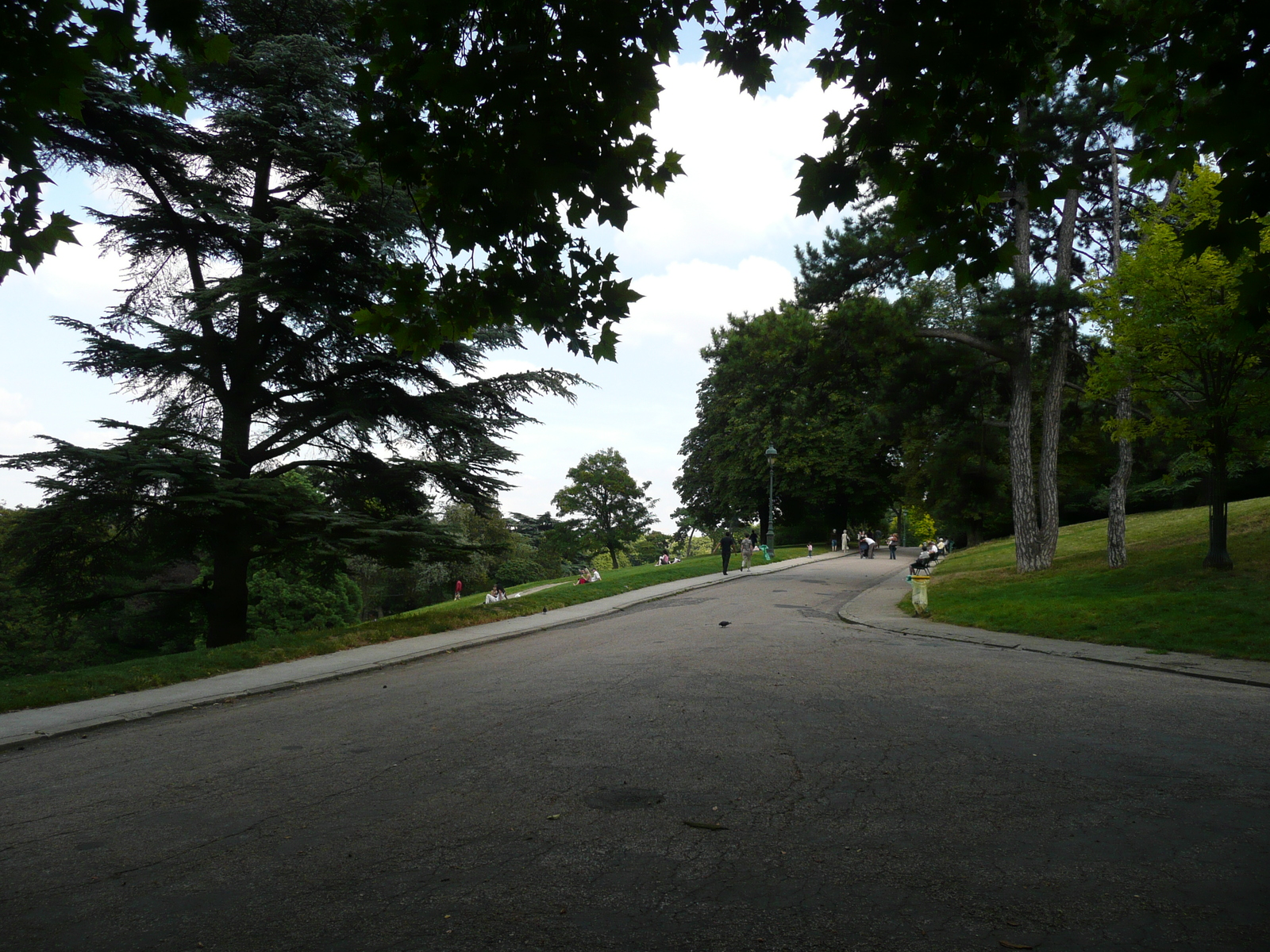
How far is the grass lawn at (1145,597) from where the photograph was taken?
11.3m

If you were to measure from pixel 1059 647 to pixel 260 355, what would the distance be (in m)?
16.6

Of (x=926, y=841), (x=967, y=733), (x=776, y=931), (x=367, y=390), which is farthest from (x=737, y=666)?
(x=367, y=390)

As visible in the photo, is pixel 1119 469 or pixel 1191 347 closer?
pixel 1191 347

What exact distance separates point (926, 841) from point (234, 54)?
59.7 ft

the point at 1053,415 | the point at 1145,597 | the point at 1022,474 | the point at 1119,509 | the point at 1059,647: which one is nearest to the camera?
the point at 1059,647

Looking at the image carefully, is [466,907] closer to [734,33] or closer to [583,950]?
[583,950]

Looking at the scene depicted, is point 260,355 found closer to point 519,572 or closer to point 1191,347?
point 1191,347

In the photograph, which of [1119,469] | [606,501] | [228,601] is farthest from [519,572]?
[1119,469]

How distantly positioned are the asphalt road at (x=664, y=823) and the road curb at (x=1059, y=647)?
92 centimetres

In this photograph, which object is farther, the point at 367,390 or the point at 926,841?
the point at 367,390

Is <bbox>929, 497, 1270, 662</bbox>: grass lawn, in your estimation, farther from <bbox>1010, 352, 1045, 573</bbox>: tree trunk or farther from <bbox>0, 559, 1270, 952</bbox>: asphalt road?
<bbox>0, 559, 1270, 952</bbox>: asphalt road

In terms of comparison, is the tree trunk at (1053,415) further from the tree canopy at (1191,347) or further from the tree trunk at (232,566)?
the tree trunk at (232,566)

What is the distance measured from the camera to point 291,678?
996 centimetres

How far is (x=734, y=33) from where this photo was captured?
5258 mm
